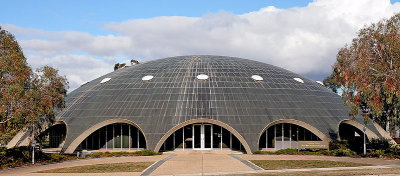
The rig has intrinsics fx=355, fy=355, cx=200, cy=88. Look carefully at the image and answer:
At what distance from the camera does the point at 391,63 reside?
29812 millimetres

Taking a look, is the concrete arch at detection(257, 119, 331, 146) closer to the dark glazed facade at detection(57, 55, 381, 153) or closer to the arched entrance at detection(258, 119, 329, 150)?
the arched entrance at detection(258, 119, 329, 150)

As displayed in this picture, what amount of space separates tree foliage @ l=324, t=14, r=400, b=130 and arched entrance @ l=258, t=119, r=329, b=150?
8.51 metres

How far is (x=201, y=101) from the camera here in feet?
137

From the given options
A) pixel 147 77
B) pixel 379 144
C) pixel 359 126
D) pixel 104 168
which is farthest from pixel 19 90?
pixel 359 126

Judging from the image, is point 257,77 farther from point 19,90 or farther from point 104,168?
point 19,90

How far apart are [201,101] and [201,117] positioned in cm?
292

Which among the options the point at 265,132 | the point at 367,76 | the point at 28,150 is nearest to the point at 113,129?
the point at 28,150

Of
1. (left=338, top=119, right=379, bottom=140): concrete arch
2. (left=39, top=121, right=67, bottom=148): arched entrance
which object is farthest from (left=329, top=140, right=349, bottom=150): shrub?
(left=39, top=121, right=67, bottom=148): arched entrance

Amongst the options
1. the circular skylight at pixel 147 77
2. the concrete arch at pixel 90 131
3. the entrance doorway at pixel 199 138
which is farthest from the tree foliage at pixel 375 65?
the circular skylight at pixel 147 77

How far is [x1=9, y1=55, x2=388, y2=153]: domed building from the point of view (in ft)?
129

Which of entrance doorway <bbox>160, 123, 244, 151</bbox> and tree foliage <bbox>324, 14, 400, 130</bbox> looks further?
entrance doorway <bbox>160, 123, 244, 151</bbox>

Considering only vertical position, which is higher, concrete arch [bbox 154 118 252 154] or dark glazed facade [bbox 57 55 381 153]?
dark glazed facade [bbox 57 55 381 153]

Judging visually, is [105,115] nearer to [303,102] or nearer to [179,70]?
[179,70]

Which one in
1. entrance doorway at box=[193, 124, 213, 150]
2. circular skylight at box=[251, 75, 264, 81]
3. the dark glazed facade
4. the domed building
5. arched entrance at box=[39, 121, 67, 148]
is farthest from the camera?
circular skylight at box=[251, 75, 264, 81]
